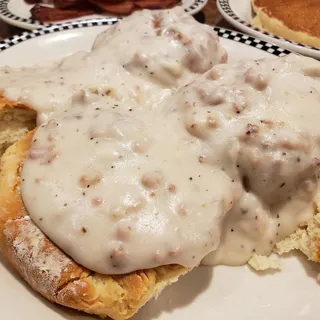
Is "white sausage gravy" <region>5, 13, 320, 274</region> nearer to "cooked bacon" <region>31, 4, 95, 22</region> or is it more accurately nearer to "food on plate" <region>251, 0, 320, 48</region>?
"food on plate" <region>251, 0, 320, 48</region>

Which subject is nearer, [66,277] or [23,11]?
[66,277]

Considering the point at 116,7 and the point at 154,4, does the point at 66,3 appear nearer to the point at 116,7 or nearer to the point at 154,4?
the point at 116,7

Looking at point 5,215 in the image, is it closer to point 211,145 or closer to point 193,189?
point 193,189

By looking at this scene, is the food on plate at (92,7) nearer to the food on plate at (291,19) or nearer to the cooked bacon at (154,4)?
the cooked bacon at (154,4)

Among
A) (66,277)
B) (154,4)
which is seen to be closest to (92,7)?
(154,4)

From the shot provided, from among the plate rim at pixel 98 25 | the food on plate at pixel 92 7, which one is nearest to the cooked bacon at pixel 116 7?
the food on plate at pixel 92 7

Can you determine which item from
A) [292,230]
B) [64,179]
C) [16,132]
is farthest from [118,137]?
[292,230]
